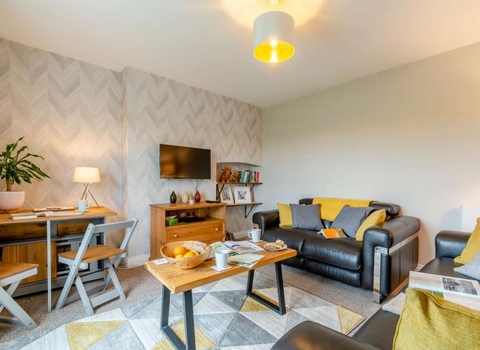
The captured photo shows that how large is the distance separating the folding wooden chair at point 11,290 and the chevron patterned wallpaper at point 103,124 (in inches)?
45.1

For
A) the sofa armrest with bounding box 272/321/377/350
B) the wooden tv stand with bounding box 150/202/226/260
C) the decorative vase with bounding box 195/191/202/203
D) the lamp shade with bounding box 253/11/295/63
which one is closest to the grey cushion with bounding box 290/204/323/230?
the wooden tv stand with bounding box 150/202/226/260

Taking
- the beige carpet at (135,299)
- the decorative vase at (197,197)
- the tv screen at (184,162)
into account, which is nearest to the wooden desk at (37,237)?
the beige carpet at (135,299)

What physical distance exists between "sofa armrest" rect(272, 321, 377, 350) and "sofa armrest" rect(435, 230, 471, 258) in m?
2.00

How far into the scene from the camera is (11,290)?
183cm

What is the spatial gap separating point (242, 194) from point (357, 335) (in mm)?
3478

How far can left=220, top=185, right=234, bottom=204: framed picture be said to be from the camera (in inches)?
167

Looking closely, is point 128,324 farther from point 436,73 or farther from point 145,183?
point 436,73

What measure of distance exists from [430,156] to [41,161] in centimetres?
444

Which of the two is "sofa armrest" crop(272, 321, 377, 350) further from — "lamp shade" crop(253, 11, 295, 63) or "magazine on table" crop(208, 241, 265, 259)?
"lamp shade" crop(253, 11, 295, 63)

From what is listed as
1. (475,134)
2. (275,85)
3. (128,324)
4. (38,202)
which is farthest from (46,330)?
(475,134)

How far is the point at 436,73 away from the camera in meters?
2.72

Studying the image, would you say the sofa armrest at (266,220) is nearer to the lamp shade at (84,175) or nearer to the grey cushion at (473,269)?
the grey cushion at (473,269)

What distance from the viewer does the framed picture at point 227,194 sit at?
13.9 ft

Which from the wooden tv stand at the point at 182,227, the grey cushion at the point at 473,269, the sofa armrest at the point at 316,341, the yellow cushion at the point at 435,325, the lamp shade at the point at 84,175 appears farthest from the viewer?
the wooden tv stand at the point at 182,227
